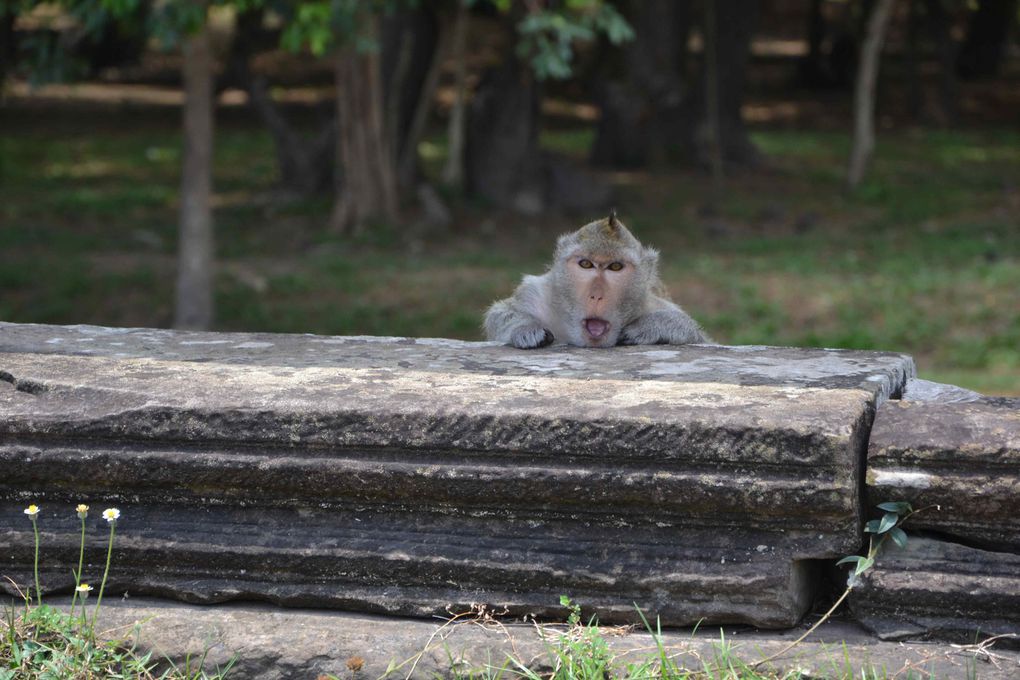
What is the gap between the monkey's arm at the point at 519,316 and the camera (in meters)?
4.25

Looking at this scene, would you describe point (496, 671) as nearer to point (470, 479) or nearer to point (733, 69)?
point (470, 479)

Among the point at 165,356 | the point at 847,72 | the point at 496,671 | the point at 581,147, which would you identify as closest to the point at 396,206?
the point at 581,147

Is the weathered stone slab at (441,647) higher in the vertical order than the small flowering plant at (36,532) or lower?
lower

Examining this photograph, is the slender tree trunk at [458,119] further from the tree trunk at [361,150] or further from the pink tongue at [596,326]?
the pink tongue at [596,326]

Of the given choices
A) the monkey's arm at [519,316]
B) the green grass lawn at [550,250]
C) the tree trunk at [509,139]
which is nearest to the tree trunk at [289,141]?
the green grass lawn at [550,250]

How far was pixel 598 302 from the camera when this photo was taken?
174 inches

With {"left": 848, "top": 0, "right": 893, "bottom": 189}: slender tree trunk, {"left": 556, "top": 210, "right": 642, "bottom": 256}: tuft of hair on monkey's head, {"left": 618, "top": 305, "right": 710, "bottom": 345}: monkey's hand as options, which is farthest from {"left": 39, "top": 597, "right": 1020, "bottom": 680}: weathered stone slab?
Result: {"left": 848, "top": 0, "right": 893, "bottom": 189}: slender tree trunk

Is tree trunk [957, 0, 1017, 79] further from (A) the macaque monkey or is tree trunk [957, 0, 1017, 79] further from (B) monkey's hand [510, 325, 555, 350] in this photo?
(B) monkey's hand [510, 325, 555, 350]

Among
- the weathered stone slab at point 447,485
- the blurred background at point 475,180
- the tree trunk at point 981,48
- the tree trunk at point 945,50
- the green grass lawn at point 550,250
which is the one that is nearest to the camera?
the weathered stone slab at point 447,485

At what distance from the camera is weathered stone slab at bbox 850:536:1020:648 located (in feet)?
8.88

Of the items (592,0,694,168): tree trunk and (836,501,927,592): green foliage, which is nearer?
(836,501,927,592): green foliage

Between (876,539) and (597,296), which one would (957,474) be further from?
(597,296)

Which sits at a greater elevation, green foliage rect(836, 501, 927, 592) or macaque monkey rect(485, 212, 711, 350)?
macaque monkey rect(485, 212, 711, 350)

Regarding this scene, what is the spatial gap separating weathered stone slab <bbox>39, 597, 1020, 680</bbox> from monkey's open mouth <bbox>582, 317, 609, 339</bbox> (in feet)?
5.59
